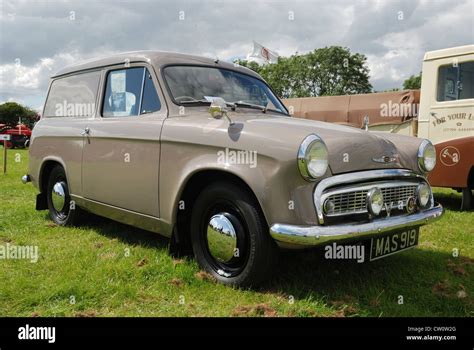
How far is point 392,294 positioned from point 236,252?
1170mm

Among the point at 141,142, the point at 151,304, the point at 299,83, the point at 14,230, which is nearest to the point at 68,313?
the point at 151,304

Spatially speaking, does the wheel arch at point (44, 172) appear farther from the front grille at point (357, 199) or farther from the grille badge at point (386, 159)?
the grille badge at point (386, 159)

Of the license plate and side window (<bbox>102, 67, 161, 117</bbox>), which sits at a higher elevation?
side window (<bbox>102, 67, 161, 117</bbox>)

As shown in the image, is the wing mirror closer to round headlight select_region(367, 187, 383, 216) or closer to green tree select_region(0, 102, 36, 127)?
round headlight select_region(367, 187, 383, 216)

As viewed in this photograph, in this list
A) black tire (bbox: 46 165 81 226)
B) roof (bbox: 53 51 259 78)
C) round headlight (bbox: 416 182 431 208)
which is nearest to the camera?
round headlight (bbox: 416 182 431 208)

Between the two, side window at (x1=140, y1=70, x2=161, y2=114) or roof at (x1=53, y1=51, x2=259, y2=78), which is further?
roof at (x1=53, y1=51, x2=259, y2=78)

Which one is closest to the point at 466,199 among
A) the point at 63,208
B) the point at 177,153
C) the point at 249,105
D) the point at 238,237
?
the point at 249,105

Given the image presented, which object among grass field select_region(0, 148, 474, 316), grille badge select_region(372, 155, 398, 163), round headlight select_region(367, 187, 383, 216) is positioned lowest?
grass field select_region(0, 148, 474, 316)

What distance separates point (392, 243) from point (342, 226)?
0.66m

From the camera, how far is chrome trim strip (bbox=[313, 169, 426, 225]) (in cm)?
262

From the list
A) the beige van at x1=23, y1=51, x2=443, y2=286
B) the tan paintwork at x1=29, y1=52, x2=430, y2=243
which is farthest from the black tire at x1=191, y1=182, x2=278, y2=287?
the tan paintwork at x1=29, y1=52, x2=430, y2=243

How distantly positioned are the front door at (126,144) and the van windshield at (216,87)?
0.17m

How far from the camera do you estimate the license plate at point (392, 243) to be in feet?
9.66

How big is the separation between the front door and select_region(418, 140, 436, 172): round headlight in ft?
6.73
